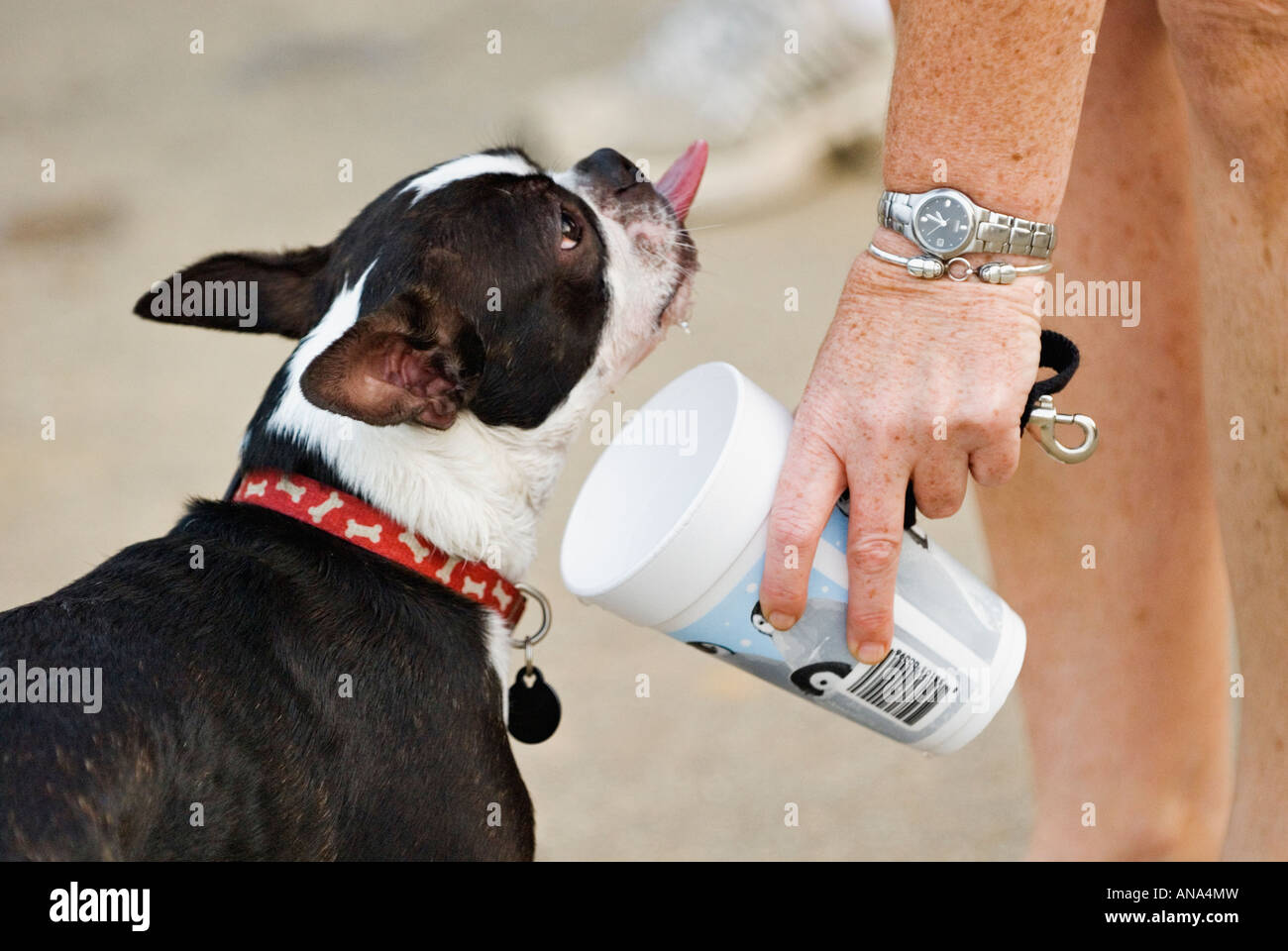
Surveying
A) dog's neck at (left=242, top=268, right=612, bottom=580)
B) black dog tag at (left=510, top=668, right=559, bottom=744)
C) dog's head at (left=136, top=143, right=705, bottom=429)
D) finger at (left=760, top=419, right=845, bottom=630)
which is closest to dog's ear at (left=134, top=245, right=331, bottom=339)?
dog's head at (left=136, top=143, right=705, bottom=429)

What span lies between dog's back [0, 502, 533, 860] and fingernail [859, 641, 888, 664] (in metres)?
0.47

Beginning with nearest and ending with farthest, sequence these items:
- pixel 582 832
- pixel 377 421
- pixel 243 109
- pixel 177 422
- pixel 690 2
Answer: pixel 377 421 → pixel 582 832 → pixel 177 422 → pixel 690 2 → pixel 243 109

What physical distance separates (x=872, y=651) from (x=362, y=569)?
0.62 meters

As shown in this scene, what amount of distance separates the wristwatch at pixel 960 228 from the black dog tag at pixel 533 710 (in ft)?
2.61

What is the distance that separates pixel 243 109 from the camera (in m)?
5.67

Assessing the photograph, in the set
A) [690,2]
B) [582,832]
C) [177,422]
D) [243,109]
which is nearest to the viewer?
[582,832]

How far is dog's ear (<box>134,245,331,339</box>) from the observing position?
6.73ft

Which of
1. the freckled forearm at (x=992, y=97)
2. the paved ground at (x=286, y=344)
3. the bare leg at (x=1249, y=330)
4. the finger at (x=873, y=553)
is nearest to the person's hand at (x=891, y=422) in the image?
the finger at (x=873, y=553)

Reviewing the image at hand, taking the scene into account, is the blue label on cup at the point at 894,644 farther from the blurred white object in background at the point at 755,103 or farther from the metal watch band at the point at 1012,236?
the blurred white object in background at the point at 755,103

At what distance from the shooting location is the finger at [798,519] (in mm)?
1555

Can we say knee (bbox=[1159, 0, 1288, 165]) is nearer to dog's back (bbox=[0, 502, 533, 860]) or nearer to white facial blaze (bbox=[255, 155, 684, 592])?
white facial blaze (bbox=[255, 155, 684, 592])
